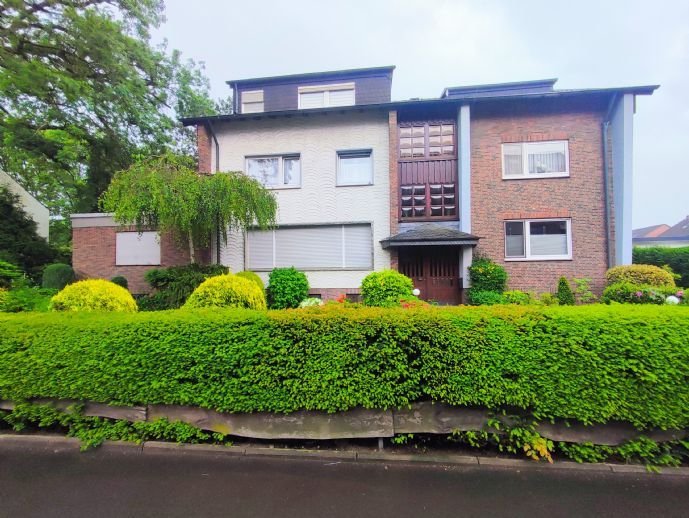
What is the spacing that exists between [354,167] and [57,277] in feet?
37.2

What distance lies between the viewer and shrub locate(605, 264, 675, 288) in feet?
26.0

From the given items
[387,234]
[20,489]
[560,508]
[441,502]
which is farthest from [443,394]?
[387,234]

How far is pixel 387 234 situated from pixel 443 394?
26.6 ft

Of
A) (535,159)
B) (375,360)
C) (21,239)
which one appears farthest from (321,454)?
(21,239)

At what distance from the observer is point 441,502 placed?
7.51ft

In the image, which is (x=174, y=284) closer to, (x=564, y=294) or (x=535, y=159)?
(x=564, y=294)

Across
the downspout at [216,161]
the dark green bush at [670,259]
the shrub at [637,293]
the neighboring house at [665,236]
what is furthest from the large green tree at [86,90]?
the neighboring house at [665,236]

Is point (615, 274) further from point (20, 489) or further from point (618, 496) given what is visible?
point (20, 489)

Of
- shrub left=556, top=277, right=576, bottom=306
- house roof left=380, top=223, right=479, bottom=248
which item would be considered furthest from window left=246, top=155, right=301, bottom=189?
shrub left=556, top=277, right=576, bottom=306

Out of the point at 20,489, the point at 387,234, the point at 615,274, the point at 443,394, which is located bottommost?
the point at 20,489

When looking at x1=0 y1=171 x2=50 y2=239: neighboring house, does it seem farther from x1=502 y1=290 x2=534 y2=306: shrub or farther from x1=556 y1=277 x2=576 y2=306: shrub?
x1=556 y1=277 x2=576 y2=306: shrub

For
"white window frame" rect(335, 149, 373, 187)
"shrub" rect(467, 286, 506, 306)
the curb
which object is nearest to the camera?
the curb

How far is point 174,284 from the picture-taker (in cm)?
850

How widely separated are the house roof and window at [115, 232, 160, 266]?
8670 millimetres
